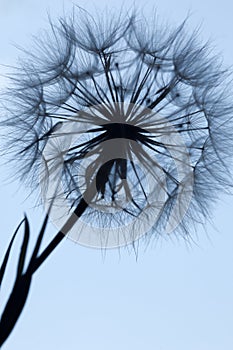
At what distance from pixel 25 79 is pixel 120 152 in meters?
0.59

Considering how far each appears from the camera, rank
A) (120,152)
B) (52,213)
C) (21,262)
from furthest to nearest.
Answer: (120,152) → (52,213) → (21,262)

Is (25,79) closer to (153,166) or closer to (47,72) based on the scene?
(47,72)

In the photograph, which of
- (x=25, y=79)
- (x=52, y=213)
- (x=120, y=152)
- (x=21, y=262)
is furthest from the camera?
(x=25, y=79)

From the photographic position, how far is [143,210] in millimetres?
2627

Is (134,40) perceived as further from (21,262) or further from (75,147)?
(21,262)

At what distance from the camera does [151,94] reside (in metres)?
2.72

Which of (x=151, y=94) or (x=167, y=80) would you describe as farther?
(x=167, y=80)

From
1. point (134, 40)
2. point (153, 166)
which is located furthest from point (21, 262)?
point (134, 40)

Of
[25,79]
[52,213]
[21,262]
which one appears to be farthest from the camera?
[25,79]

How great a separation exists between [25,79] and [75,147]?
427mm

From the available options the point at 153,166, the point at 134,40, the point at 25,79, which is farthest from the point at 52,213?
the point at 134,40

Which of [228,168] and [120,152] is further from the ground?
[228,168]

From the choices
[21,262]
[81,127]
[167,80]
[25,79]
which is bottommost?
[21,262]

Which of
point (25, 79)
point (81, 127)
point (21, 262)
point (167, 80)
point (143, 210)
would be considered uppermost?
point (167, 80)
